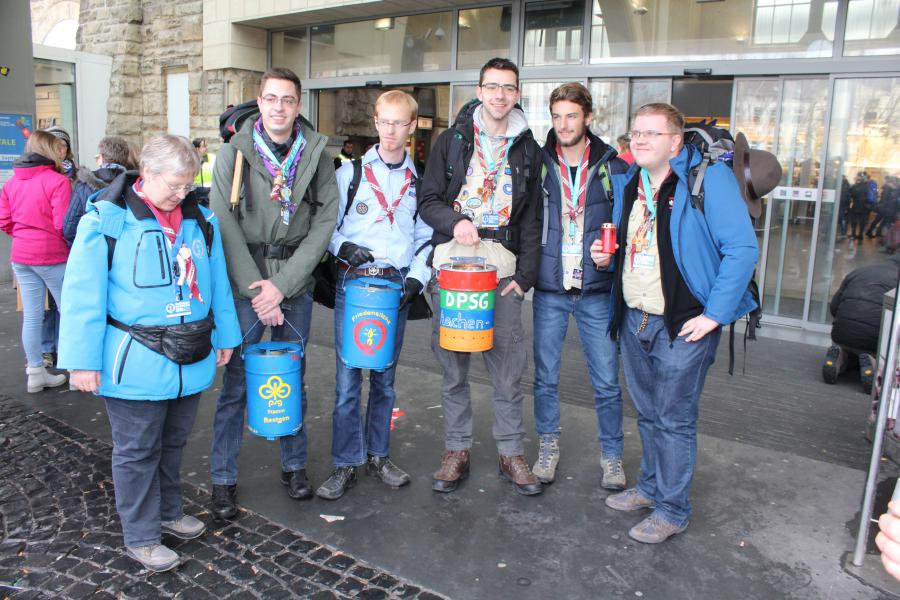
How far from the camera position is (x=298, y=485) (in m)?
3.70

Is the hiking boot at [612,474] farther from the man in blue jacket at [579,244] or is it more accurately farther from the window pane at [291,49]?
the window pane at [291,49]

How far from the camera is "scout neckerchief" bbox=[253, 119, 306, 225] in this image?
343 centimetres

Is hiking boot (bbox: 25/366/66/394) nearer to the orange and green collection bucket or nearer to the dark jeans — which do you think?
the dark jeans

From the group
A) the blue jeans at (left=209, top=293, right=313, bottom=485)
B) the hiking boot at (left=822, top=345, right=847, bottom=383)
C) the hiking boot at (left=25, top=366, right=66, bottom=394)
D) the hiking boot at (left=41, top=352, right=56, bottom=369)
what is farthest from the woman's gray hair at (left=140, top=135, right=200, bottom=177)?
the hiking boot at (left=822, top=345, right=847, bottom=383)

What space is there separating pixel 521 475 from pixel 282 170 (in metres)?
2.02

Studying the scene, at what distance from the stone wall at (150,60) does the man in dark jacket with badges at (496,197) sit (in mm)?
8705

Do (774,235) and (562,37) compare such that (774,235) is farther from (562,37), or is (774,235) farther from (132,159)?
(132,159)

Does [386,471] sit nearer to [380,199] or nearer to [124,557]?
[124,557]

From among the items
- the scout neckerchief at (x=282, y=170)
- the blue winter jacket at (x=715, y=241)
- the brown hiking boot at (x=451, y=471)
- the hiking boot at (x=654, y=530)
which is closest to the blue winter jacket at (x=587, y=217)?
the blue winter jacket at (x=715, y=241)

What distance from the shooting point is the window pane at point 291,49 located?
1130cm

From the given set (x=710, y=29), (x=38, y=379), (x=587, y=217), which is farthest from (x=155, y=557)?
(x=710, y=29)

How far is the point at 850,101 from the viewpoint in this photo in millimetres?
7250

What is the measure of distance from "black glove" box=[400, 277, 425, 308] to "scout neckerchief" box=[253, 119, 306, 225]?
692 millimetres

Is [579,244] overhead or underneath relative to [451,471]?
overhead
